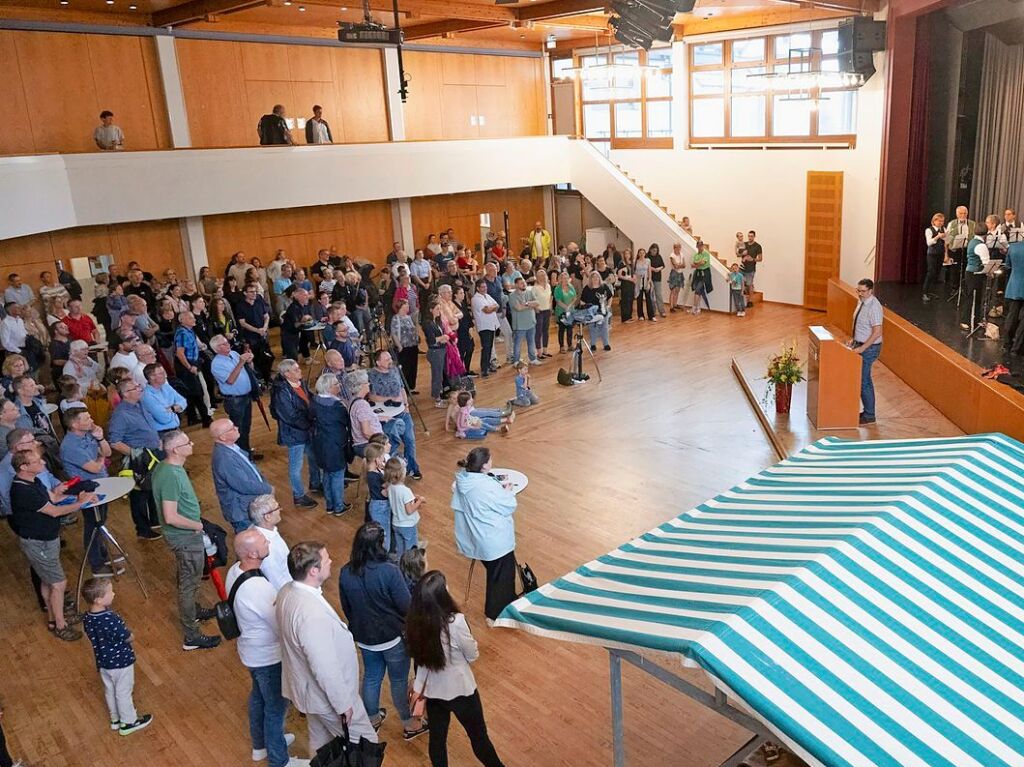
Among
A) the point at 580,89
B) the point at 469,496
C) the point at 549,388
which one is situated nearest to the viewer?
the point at 469,496

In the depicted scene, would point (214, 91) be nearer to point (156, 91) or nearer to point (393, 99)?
point (156, 91)

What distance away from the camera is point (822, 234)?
14.9m

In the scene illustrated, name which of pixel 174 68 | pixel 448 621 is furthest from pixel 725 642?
pixel 174 68

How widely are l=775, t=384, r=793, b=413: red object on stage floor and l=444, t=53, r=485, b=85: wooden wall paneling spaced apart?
1176 centimetres

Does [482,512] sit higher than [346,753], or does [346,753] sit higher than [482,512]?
[482,512]

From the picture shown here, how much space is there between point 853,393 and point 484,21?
A: 31.6 ft

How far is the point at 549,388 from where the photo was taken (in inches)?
425

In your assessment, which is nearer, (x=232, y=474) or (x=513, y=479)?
(x=232, y=474)

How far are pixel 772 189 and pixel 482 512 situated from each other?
485 inches

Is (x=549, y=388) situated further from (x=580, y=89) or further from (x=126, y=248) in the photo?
(x=580, y=89)

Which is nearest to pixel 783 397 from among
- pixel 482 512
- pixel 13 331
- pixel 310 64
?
pixel 482 512

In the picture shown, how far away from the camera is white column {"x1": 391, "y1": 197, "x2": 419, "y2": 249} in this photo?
56.4 ft

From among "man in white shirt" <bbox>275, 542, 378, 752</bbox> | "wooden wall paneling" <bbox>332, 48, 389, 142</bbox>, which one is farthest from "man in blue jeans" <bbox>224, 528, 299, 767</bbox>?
"wooden wall paneling" <bbox>332, 48, 389, 142</bbox>

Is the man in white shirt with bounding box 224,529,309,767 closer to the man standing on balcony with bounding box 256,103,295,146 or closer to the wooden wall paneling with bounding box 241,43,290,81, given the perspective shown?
the man standing on balcony with bounding box 256,103,295,146
